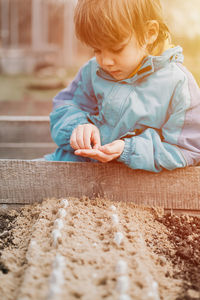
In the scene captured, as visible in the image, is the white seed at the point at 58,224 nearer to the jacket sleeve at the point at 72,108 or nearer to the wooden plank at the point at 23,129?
the jacket sleeve at the point at 72,108

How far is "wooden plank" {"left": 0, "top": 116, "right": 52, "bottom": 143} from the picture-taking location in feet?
8.29

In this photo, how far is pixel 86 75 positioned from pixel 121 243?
95 centimetres

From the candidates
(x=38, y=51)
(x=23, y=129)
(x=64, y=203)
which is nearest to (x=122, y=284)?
(x=64, y=203)

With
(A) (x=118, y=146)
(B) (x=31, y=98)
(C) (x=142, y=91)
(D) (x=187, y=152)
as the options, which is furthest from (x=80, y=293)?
(B) (x=31, y=98)

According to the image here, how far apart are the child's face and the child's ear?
0.05m

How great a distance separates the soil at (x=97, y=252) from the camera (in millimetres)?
950

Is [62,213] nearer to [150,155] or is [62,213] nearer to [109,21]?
[150,155]

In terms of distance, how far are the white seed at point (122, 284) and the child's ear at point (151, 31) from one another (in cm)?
97

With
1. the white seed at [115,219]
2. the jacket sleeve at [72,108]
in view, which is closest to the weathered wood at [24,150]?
the jacket sleeve at [72,108]

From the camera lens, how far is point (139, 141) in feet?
4.89

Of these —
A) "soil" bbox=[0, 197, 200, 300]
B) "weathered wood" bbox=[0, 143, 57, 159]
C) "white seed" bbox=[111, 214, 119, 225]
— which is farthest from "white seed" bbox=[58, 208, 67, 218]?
"weathered wood" bbox=[0, 143, 57, 159]

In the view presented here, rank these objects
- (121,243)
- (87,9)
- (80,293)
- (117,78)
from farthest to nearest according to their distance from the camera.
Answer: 1. (117,78)
2. (87,9)
3. (121,243)
4. (80,293)

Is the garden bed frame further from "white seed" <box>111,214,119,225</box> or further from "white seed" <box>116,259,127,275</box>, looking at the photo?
"white seed" <box>116,259,127,275</box>

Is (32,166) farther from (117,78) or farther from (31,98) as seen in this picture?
(31,98)
